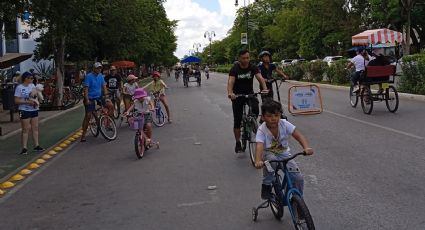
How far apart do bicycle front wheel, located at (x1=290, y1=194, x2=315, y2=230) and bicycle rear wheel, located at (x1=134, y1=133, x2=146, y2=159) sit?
5523 mm

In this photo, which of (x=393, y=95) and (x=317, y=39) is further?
(x=317, y=39)

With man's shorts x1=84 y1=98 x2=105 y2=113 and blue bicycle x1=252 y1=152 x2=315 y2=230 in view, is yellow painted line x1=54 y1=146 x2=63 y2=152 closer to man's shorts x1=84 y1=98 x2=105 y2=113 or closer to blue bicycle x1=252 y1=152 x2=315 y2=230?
man's shorts x1=84 y1=98 x2=105 y2=113

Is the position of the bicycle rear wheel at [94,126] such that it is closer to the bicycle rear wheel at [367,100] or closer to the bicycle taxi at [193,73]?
the bicycle rear wheel at [367,100]

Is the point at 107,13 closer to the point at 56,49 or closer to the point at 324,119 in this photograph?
the point at 56,49

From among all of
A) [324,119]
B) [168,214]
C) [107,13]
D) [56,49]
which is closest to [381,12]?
A: [107,13]

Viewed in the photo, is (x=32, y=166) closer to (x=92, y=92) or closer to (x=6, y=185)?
(x=6, y=185)

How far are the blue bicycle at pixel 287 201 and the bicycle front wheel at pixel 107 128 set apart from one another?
7965 mm

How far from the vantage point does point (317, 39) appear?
2474 inches

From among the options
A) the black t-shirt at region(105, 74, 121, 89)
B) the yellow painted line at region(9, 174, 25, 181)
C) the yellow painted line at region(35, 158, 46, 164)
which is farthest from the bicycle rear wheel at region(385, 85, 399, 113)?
the yellow painted line at region(9, 174, 25, 181)

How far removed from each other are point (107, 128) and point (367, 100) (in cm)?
691

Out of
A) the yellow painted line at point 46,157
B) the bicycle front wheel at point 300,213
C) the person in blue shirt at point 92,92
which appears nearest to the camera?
the bicycle front wheel at point 300,213

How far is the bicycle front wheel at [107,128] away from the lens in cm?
1308

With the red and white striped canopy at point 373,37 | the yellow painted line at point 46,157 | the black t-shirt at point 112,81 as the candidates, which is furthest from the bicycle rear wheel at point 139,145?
the red and white striped canopy at point 373,37

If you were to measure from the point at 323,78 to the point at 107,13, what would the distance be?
13386 mm
